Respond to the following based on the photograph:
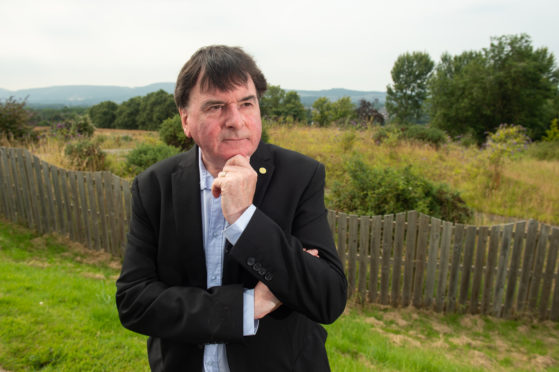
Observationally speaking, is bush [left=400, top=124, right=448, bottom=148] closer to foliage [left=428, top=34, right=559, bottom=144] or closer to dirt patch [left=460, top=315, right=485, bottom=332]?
dirt patch [left=460, top=315, right=485, bottom=332]

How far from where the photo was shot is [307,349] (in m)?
1.52

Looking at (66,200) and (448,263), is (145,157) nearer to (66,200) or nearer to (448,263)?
(66,200)

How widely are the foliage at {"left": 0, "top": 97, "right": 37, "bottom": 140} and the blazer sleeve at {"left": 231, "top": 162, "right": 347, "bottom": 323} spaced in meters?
13.8

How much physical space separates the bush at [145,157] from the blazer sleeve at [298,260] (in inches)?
300

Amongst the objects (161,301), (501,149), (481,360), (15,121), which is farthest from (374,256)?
(15,121)

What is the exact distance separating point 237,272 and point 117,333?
108 inches

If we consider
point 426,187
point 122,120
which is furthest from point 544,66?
point 122,120

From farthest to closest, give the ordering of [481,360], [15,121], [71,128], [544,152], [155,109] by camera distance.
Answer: [155,109] < [544,152] < [71,128] < [15,121] < [481,360]

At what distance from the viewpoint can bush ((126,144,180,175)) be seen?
8609mm

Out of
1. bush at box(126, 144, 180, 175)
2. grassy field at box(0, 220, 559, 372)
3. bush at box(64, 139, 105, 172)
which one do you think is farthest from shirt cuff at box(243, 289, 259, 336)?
bush at box(64, 139, 105, 172)

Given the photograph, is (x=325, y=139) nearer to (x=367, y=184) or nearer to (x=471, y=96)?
(x=367, y=184)

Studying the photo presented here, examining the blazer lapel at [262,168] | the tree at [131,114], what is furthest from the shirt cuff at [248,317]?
the tree at [131,114]

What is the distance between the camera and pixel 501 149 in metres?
10.2

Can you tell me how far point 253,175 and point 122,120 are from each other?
60.2 metres
